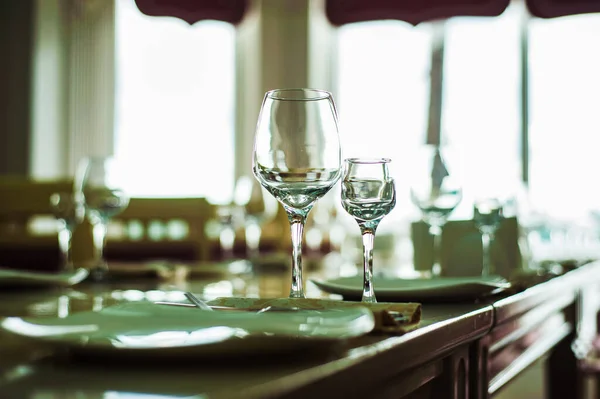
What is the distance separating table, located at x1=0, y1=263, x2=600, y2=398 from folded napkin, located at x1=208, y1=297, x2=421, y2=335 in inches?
0.5

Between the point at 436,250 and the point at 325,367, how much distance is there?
0.84 m

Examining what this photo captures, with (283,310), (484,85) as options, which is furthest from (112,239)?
(484,85)

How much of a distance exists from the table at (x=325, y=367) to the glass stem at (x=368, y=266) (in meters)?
0.05

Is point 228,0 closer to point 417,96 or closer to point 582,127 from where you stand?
point 417,96

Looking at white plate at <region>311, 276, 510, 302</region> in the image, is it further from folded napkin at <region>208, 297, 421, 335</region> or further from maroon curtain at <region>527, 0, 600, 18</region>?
maroon curtain at <region>527, 0, 600, 18</region>

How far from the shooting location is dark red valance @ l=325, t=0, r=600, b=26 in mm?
4383

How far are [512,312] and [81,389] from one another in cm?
58

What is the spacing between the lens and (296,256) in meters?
0.64

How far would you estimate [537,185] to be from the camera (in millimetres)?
4738

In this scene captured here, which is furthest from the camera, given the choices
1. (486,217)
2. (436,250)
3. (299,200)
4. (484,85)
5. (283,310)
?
(484,85)

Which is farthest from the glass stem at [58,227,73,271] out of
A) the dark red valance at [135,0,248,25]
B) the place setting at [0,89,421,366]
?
the dark red valance at [135,0,248,25]

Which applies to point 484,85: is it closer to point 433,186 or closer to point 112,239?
point 112,239

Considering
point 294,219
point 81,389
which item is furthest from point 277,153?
point 81,389

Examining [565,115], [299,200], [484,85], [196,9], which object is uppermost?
[196,9]
